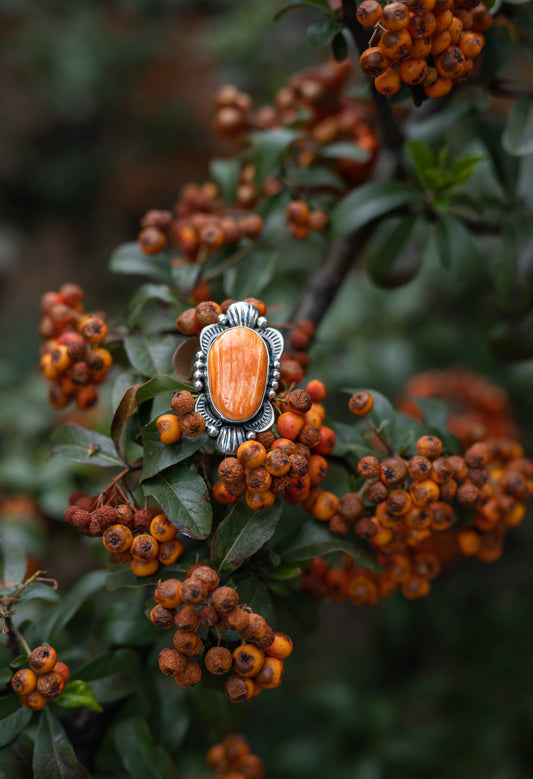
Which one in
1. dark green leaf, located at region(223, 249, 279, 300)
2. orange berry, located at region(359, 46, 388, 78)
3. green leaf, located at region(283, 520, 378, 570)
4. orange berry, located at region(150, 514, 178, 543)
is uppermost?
orange berry, located at region(359, 46, 388, 78)

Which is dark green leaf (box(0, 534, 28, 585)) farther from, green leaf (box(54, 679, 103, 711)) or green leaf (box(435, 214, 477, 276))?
green leaf (box(435, 214, 477, 276))

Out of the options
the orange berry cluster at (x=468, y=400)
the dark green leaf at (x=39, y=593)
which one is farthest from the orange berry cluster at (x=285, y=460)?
the orange berry cluster at (x=468, y=400)

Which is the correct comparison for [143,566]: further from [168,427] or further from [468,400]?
[468,400]

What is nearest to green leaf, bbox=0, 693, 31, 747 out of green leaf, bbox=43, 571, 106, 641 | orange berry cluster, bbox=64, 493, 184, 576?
green leaf, bbox=43, 571, 106, 641

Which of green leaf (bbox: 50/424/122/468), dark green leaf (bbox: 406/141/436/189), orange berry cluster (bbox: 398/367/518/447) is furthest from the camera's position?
orange berry cluster (bbox: 398/367/518/447)

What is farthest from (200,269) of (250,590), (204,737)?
(204,737)

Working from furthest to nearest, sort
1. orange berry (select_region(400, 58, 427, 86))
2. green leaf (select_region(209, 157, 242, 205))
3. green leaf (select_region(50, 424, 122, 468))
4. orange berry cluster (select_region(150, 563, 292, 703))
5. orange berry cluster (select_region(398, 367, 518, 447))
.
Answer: orange berry cluster (select_region(398, 367, 518, 447))
green leaf (select_region(209, 157, 242, 205))
green leaf (select_region(50, 424, 122, 468))
orange berry (select_region(400, 58, 427, 86))
orange berry cluster (select_region(150, 563, 292, 703))
